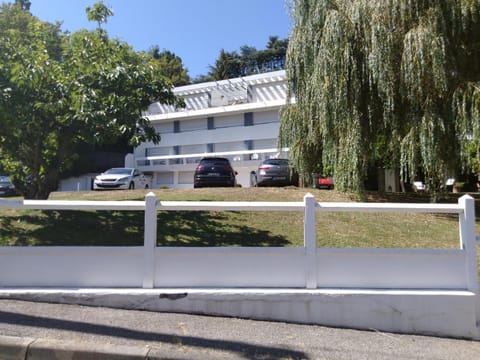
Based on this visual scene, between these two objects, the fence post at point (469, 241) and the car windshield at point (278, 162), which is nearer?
the fence post at point (469, 241)

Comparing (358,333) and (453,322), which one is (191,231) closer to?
(358,333)

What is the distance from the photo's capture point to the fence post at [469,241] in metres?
4.52

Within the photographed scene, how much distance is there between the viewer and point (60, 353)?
343cm

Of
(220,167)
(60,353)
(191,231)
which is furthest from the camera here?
(220,167)

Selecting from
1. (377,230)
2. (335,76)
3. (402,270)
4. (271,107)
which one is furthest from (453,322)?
(271,107)

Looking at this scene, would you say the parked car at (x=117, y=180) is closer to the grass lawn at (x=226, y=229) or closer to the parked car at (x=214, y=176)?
the parked car at (x=214, y=176)

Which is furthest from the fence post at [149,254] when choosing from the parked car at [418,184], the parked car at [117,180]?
the parked car at [117,180]

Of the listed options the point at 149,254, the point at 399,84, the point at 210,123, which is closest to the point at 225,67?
the point at 210,123

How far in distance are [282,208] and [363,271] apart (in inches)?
50.0

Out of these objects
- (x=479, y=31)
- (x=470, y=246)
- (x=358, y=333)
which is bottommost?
(x=358, y=333)

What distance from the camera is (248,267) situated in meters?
4.60

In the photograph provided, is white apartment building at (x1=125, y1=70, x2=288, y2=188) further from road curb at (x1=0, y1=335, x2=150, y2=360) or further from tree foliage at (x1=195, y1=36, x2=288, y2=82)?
road curb at (x1=0, y1=335, x2=150, y2=360)

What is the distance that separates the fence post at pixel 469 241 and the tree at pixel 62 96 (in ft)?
18.2

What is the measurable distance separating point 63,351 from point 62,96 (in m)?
5.37
